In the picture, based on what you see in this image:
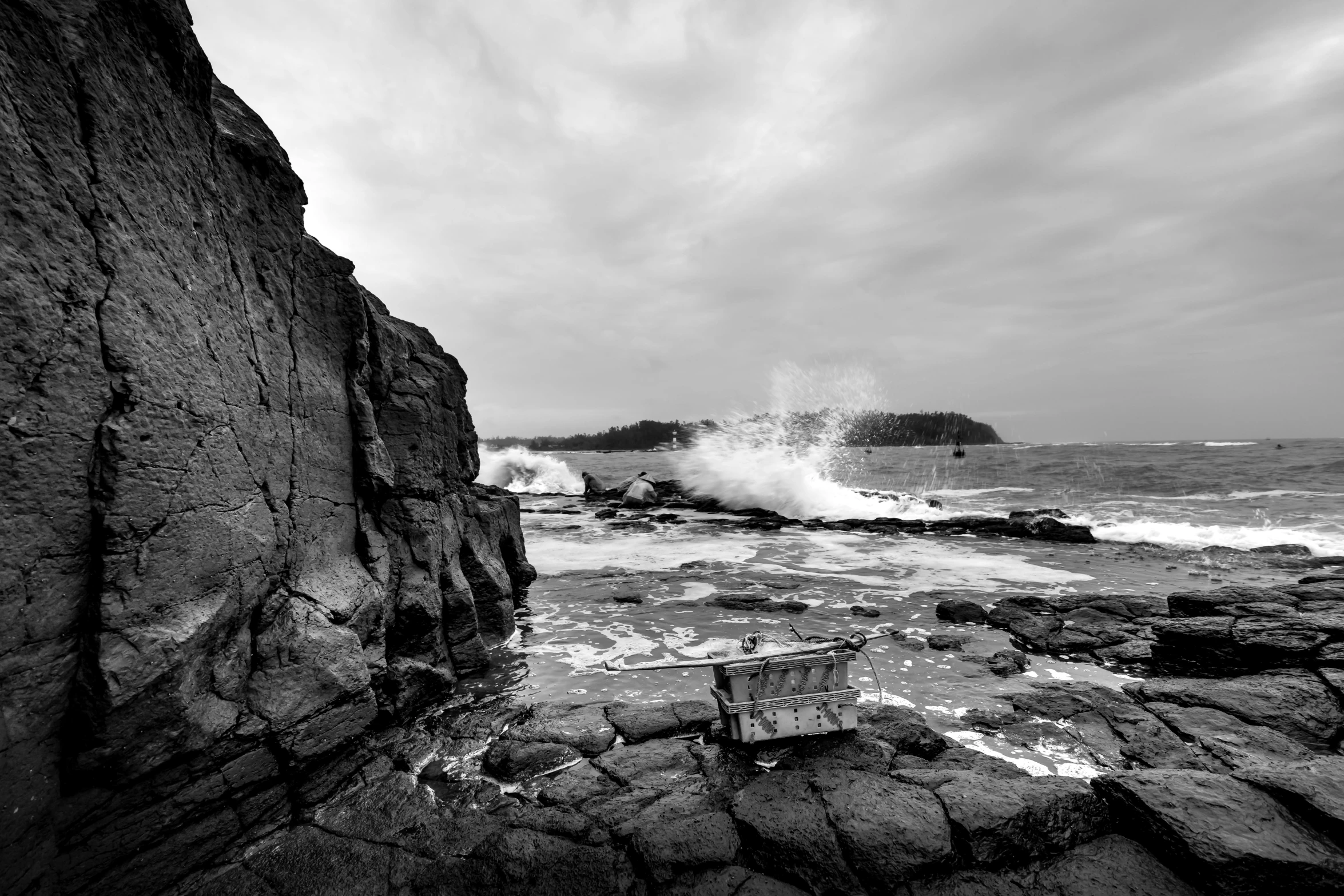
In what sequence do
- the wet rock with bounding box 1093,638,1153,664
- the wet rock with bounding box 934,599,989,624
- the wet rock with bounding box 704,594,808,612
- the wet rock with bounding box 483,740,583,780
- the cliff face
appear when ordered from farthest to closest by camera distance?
1. the wet rock with bounding box 704,594,808,612
2. the wet rock with bounding box 934,599,989,624
3. the wet rock with bounding box 1093,638,1153,664
4. the wet rock with bounding box 483,740,583,780
5. the cliff face

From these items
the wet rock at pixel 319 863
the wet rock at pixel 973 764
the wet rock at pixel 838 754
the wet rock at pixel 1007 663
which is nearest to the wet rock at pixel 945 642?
the wet rock at pixel 1007 663

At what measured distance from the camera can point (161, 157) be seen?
432 cm

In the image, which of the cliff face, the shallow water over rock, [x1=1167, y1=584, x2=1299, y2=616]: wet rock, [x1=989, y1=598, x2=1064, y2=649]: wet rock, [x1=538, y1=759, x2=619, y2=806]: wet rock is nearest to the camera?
the cliff face

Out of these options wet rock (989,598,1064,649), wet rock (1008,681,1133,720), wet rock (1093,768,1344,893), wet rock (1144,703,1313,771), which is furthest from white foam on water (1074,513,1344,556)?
wet rock (1093,768,1344,893)

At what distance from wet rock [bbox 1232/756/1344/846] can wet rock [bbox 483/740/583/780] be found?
548 centimetres

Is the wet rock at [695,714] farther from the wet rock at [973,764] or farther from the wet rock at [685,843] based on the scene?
the wet rock at [973,764]

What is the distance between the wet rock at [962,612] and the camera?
1012cm

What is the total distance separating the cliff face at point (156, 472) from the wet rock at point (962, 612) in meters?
8.98

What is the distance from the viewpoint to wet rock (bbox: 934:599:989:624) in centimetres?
1012

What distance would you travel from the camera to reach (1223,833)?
12.1 ft

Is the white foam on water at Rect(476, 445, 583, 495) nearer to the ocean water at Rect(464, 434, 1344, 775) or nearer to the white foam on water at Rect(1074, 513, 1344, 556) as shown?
the ocean water at Rect(464, 434, 1344, 775)

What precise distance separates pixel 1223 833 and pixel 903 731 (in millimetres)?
2380

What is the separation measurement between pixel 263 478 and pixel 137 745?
223cm

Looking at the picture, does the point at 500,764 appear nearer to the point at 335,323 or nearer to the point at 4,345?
the point at 4,345
